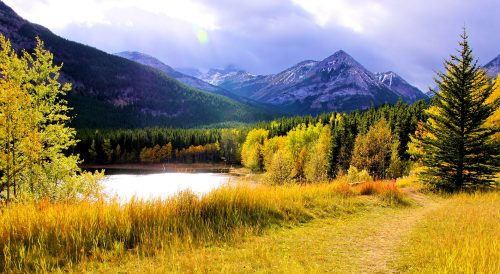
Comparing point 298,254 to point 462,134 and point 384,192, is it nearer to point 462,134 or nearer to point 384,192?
point 384,192

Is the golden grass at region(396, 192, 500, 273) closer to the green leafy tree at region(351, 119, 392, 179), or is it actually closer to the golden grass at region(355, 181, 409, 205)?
the golden grass at region(355, 181, 409, 205)

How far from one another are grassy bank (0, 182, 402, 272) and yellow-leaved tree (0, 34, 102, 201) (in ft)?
18.8

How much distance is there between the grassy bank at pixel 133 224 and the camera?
7.04 metres

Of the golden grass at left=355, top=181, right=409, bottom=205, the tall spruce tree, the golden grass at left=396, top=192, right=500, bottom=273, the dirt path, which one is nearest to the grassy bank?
the dirt path

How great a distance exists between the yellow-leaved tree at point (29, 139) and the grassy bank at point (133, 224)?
574cm

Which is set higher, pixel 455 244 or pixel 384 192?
pixel 384 192

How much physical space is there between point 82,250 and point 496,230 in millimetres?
10754

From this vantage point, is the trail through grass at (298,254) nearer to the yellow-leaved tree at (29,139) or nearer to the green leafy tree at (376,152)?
the yellow-leaved tree at (29,139)

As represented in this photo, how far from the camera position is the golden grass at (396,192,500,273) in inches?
252

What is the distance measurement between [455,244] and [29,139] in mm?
19075

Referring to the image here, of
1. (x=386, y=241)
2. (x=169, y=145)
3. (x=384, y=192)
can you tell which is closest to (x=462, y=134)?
(x=384, y=192)

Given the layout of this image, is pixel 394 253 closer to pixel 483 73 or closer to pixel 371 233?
pixel 371 233

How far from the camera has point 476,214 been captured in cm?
1205

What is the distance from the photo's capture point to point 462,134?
21859 millimetres
